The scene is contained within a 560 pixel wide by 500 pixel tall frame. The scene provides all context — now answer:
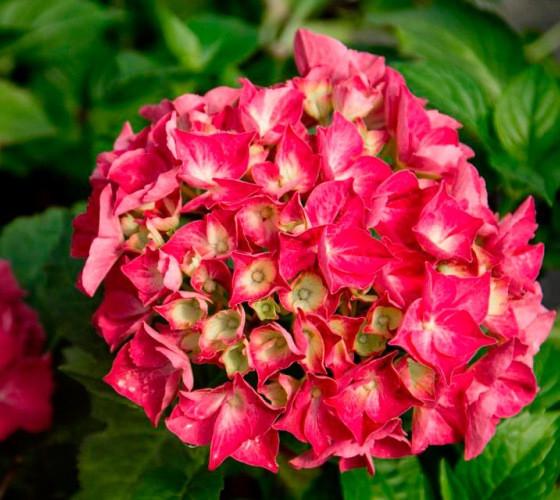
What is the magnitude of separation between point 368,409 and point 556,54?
3.86 ft

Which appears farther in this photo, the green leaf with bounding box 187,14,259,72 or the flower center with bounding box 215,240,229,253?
the green leaf with bounding box 187,14,259,72

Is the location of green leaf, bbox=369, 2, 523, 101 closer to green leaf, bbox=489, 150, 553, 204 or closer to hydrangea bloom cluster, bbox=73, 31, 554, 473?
green leaf, bbox=489, 150, 553, 204

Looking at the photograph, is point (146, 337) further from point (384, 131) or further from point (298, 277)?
point (384, 131)

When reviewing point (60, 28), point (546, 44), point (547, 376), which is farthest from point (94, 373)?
point (546, 44)

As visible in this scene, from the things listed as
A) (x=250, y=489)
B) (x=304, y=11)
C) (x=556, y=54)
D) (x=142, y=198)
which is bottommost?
(x=250, y=489)

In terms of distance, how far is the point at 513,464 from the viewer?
80 centimetres

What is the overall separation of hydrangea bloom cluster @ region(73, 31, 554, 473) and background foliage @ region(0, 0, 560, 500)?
123 millimetres

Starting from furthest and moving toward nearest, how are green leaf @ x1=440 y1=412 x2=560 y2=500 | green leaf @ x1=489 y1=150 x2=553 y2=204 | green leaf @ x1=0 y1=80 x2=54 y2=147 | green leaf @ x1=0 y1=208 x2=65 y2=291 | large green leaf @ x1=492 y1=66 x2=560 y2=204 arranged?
green leaf @ x1=0 y1=80 x2=54 y2=147, green leaf @ x1=0 y1=208 x2=65 y2=291, large green leaf @ x1=492 y1=66 x2=560 y2=204, green leaf @ x1=489 y1=150 x2=553 y2=204, green leaf @ x1=440 y1=412 x2=560 y2=500

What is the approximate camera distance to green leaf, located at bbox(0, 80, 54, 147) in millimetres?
1402

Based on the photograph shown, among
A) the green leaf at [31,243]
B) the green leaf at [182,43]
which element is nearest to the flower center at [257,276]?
the green leaf at [31,243]

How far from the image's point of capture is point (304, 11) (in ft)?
5.33

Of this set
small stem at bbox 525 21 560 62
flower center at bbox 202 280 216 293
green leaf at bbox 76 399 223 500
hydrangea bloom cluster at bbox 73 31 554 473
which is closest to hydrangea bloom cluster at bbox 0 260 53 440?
green leaf at bbox 76 399 223 500

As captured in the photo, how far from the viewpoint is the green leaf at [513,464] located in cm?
78

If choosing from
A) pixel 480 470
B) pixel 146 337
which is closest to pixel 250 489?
pixel 480 470
